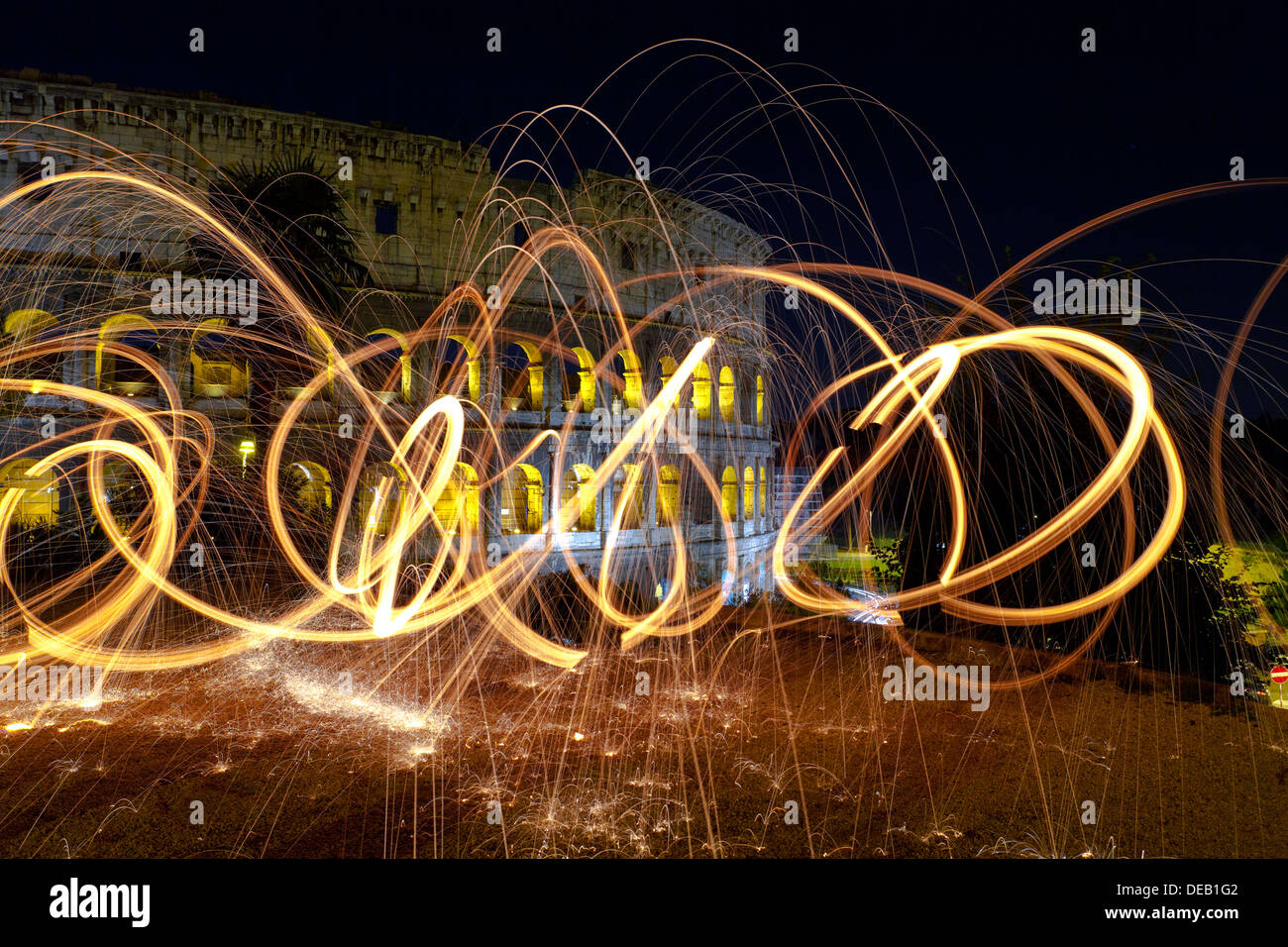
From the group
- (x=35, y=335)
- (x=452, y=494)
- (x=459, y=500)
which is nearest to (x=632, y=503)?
(x=459, y=500)

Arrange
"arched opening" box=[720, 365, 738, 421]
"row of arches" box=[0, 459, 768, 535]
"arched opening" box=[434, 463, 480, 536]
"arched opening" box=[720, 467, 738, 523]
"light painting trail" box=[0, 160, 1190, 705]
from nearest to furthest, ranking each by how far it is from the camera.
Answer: "light painting trail" box=[0, 160, 1190, 705] → "row of arches" box=[0, 459, 768, 535] → "arched opening" box=[434, 463, 480, 536] → "arched opening" box=[720, 365, 738, 421] → "arched opening" box=[720, 467, 738, 523]

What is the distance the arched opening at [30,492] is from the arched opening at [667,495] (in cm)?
1841

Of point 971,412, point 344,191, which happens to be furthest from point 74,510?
point 971,412

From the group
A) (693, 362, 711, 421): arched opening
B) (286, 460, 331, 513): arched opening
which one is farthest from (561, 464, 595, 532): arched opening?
(286, 460, 331, 513): arched opening

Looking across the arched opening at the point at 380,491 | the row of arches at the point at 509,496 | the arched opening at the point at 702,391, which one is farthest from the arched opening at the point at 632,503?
the arched opening at the point at 380,491

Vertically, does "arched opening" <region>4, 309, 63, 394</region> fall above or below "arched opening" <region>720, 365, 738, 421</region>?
above

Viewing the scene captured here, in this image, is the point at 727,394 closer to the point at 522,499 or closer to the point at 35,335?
the point at 522,499

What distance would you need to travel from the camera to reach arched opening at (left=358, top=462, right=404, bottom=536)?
19.3 meters

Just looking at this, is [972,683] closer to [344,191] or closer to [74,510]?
[74,510]

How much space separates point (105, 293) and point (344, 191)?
24.1ft

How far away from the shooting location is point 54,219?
2217 cm

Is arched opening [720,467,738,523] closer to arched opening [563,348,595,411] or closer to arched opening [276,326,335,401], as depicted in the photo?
arched opening [563,348,595,411]

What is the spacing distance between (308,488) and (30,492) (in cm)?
660

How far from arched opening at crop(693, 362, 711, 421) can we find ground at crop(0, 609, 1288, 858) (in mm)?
21830
